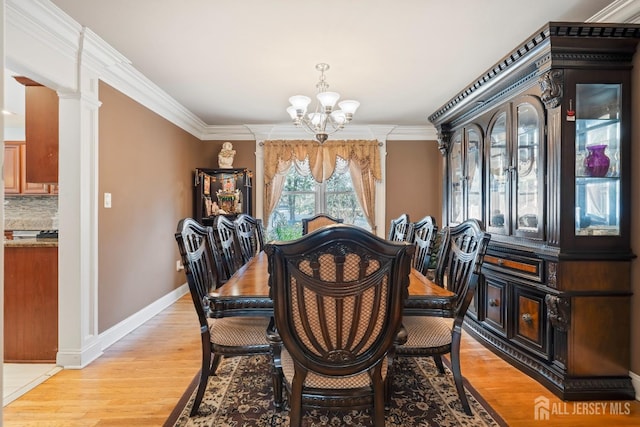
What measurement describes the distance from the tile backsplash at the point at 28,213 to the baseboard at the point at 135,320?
62.6 inches

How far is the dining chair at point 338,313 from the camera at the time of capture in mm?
1195

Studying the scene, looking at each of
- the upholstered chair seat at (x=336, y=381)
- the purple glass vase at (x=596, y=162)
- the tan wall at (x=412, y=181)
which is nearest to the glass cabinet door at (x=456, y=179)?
the purple glass vase at (x=596, y=162)

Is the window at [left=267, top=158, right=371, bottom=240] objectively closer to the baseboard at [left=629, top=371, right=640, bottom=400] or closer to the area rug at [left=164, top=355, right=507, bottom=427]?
the area rug at [left=164, top=355, right=507, bottom=427]

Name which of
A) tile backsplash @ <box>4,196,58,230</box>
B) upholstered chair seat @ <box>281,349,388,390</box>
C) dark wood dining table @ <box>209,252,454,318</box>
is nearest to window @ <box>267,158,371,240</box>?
tile backsplash @ <box>4,196,58,230</box>

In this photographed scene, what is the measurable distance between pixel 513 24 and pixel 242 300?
250 cm

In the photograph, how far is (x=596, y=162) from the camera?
6.97 ft

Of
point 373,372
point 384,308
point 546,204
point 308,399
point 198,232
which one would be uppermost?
point 546,204

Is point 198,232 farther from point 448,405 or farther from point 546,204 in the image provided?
point 546,204

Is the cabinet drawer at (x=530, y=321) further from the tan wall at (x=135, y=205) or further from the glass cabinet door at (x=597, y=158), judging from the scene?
the tan wall at (x=135, y=205)

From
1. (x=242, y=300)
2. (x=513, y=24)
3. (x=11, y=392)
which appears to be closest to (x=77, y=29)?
(x=242, y=300)

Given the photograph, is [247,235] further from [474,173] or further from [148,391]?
[474,173]

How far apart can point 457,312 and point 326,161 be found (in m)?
3.64

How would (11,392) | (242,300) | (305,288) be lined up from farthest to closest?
(11,392)
(242,300)
(305,288)

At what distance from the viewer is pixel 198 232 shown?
6.25 feet
